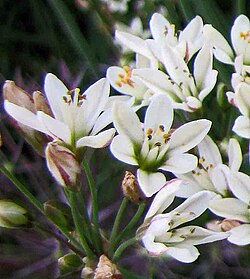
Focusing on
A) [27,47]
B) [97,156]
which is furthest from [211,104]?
[27,47]

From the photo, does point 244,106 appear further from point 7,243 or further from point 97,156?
point 7,243

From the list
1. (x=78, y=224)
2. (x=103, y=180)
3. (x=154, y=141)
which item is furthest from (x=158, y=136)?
(x=103, y=180)

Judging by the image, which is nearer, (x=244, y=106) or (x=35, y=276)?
(x=244, y=106)

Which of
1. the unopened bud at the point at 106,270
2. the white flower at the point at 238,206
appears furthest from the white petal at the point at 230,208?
the unopened bud at the point at 106,270

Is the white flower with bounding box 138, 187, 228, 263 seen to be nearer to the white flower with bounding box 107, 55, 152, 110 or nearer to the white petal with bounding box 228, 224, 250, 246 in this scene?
the white petal with bounding box 228, 224, 250, 246

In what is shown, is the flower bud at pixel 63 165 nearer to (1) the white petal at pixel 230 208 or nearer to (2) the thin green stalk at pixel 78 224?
(2) the thin green stalk at pixel 78 224
